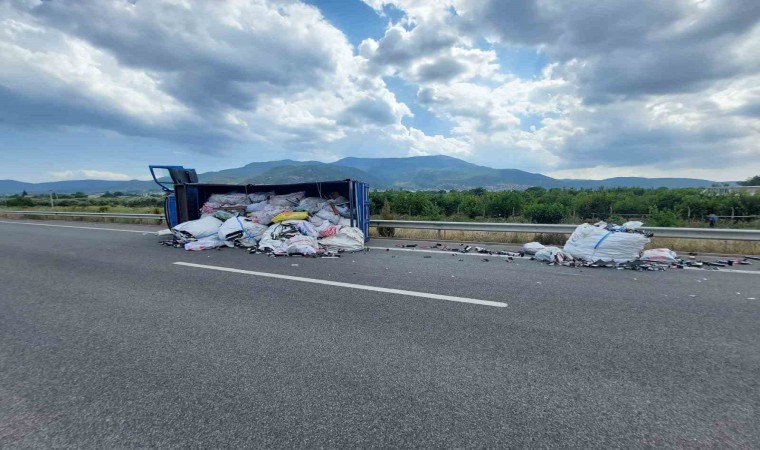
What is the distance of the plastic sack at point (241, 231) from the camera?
27.9 ft

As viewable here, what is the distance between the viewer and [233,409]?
2.11 metres

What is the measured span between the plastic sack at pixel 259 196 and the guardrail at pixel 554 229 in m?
3.19

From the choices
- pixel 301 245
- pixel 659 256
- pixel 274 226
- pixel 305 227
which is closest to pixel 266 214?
pixel 274 226

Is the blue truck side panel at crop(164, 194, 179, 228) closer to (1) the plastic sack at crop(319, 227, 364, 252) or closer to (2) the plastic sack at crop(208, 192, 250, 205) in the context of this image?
(2) the plastic sack at crop(208, 192, 250, 205)

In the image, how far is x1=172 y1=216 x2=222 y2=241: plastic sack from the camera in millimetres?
8664

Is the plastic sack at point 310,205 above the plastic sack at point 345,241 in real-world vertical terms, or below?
above

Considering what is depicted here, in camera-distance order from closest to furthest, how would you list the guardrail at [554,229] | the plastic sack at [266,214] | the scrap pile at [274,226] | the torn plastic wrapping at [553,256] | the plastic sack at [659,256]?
the plastic sack at [659,256] < the torn plastic wrapping at [553,256] < the guardrail at [554,229] < the scrap pile at [274,226] < the plastic sack at [266,214]

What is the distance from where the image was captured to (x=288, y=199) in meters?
9.98

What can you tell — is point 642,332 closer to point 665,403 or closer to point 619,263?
point 665,403

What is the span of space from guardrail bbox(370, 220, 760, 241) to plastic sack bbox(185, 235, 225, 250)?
4.13 meters

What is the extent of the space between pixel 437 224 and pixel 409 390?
25.1ft

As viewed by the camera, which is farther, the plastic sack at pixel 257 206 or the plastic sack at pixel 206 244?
the plastic sack at pixel 257 206

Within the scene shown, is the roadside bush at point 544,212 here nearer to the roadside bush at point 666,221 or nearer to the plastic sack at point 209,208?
the roadside bush at point 666,221

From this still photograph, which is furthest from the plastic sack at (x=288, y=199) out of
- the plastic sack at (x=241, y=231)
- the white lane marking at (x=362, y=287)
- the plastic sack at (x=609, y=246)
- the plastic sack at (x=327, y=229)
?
the plastic sack at (x=609, y=246)
